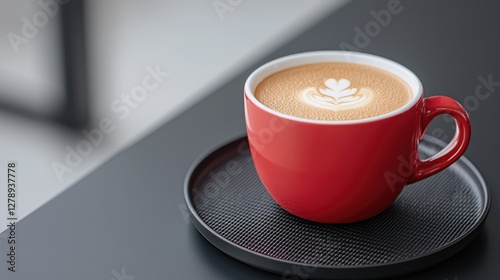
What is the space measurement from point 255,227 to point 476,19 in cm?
60

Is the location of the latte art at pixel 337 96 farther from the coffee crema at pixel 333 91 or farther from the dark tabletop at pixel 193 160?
the dark tabletop at pixel 193 160

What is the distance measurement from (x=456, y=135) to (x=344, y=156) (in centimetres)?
13

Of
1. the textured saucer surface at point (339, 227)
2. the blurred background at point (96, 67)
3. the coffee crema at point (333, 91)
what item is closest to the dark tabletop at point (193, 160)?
the textured saucer surface at point (339, 227)

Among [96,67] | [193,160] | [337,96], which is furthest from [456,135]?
[96,67]

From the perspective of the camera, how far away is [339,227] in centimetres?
75

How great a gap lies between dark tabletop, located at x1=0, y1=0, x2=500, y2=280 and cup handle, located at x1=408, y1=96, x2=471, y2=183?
0.08 meters

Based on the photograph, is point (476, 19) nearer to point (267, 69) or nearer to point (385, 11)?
point (385, 11)

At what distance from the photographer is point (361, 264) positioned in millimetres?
680

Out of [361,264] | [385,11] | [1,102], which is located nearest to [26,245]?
[361,264]

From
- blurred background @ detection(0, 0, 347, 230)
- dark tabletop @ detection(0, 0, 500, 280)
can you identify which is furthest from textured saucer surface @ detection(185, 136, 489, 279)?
blurred background @ detection(0, 0, 347, 230)

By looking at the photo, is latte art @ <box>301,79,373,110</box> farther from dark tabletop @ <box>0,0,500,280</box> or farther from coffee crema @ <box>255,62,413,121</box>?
dark tabletop @ <box>0,0,500,280</box>

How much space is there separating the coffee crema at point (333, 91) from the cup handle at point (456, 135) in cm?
3

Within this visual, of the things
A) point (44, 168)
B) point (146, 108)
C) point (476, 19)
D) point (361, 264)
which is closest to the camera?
point (361, 264)

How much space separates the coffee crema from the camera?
74 cm
